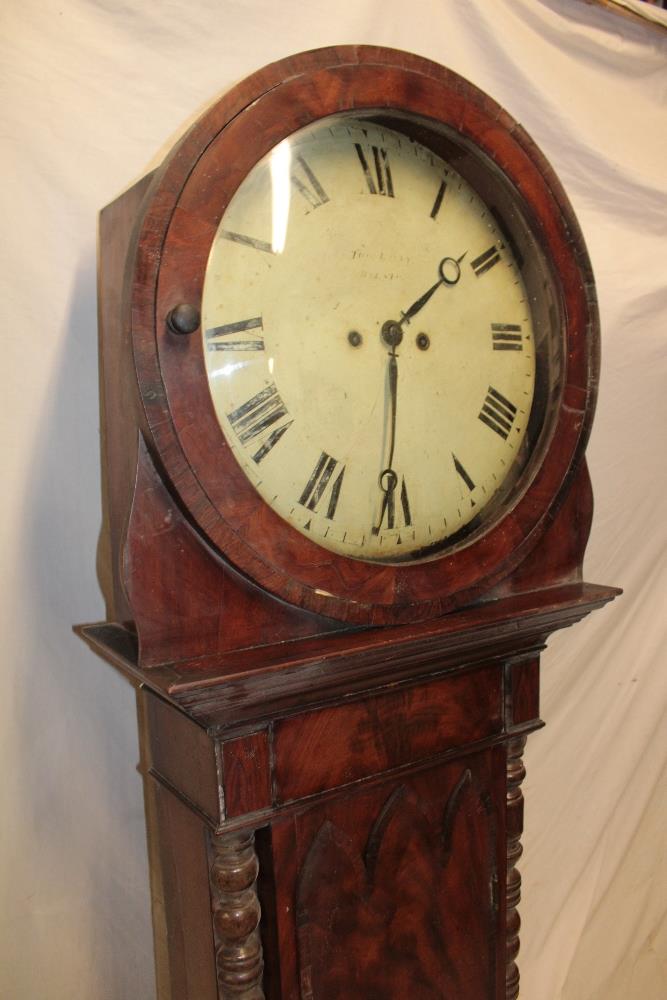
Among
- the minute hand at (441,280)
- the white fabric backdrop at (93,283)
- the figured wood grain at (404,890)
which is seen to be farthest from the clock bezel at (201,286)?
the white fabric backdrop at (93,283)

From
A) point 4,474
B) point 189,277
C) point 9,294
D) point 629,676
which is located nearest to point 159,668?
point 189,277

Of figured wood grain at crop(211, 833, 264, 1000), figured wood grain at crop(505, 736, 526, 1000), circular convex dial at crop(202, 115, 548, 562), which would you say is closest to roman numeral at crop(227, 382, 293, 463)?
circular convex dial at crop(202, 115, 548, 562)

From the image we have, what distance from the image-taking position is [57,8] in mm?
957

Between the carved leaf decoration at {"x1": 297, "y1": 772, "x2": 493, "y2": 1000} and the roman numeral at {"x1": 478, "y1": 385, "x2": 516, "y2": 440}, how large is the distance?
407 millimetres

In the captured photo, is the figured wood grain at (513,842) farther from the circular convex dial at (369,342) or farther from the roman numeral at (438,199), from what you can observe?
Result: the roman numeral at (438,199)

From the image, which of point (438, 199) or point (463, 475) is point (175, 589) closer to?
point (463, 475)

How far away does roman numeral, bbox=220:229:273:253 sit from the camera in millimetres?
694

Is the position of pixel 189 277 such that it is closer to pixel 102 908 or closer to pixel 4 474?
pixel 4 474

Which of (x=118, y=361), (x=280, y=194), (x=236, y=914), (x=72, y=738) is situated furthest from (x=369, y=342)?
(x=72, y=738)

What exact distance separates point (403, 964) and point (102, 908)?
445mm

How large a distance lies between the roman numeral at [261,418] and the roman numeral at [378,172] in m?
0.23

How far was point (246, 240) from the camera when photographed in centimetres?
71

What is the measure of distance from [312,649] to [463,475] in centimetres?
26

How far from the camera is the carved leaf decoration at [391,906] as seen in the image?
81cm
